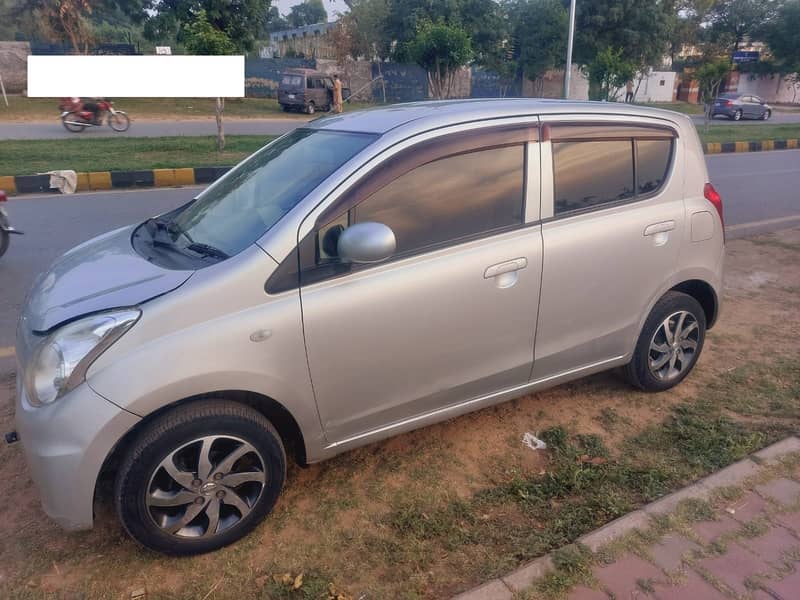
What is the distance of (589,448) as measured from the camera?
317cm

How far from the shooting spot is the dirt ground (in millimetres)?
2312

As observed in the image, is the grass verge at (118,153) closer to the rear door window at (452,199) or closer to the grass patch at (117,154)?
the grass patch at (117,154)

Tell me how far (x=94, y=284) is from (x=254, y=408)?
32.6 inches

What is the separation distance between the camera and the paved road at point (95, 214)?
5770mm

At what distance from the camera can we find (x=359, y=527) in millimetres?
2613

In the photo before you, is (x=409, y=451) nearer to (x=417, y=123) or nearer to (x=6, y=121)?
(x=417, y=123)

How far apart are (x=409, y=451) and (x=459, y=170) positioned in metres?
1.41

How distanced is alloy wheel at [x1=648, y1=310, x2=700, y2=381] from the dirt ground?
16cm

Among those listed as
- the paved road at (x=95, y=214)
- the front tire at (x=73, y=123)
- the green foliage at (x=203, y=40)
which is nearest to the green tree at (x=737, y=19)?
the paved road at (x=95, y=214)

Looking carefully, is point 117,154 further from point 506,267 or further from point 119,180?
point 506,267

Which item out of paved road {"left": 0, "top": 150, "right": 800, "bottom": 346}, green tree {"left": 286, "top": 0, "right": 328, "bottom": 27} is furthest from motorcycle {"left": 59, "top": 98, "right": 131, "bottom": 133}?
green tree {"left": 286, "top": 0, "right": 328, "bottom": 27}

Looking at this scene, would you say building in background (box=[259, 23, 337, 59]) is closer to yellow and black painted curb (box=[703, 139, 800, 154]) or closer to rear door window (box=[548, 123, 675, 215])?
yellow and black painted curb (box=[703, 139, 800, 154])

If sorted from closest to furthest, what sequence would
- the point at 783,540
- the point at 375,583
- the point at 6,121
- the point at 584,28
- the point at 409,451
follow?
the point at 375,583 → the point at 783,540 → the point at 409,451 → the point at 6,121 → the point at 584,28

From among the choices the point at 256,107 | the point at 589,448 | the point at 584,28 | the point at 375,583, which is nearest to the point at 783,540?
the point at 589,448
